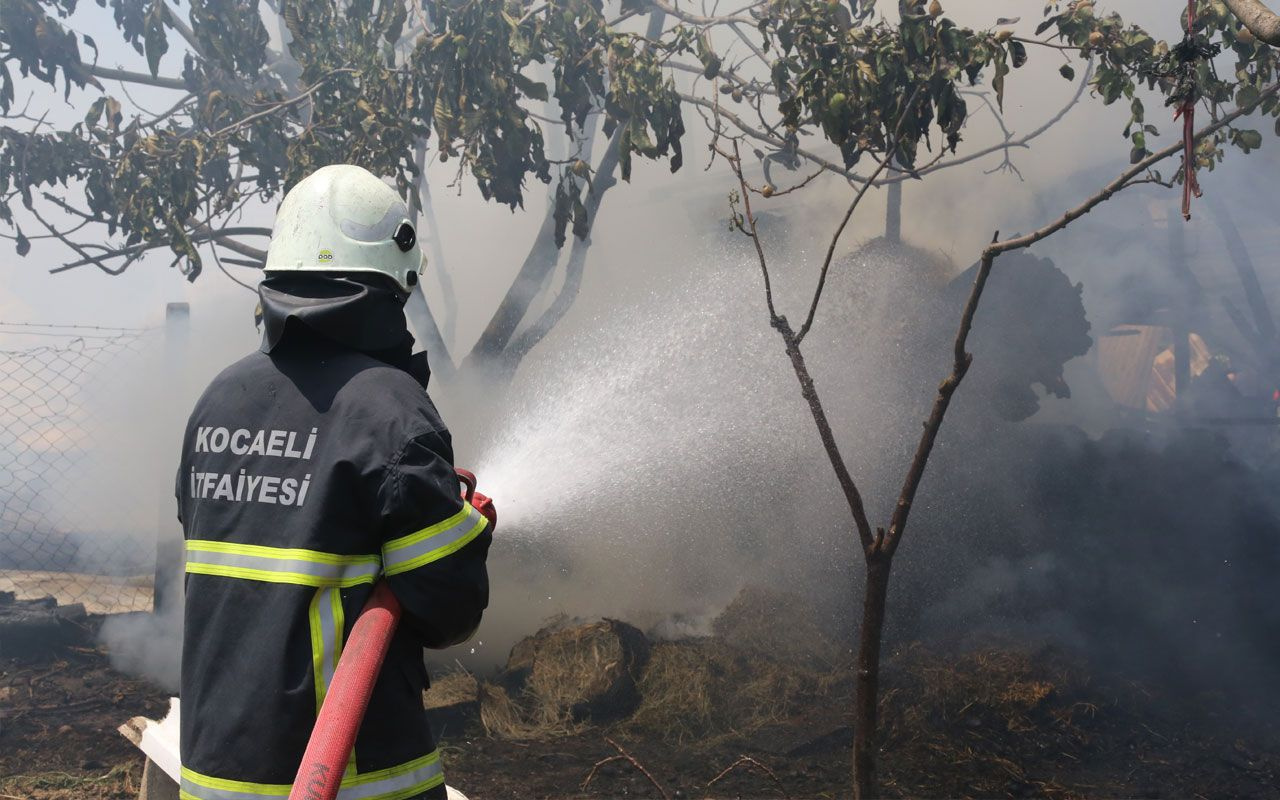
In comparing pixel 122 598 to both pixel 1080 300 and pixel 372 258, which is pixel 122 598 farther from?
pixel 1080 300

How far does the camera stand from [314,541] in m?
1.82

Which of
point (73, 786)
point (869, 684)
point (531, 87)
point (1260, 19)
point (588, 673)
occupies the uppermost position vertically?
point (531, 87)

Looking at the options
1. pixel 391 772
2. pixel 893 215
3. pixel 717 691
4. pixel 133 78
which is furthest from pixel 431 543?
pixel 133 78

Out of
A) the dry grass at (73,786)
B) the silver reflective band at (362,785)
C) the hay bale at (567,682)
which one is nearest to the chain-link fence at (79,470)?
the dry grass at (73,786)

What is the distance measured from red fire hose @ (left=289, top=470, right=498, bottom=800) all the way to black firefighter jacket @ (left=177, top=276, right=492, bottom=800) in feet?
0.21

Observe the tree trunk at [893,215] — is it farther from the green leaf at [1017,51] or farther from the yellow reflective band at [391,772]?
the yellow reflective band at [391,772]

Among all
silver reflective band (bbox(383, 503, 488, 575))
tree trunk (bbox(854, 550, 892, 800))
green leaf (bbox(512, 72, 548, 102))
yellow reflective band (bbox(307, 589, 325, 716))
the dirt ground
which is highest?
green leaf (bbox(512, 72, 548, 102))

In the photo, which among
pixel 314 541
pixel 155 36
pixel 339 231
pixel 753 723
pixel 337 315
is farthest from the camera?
pixel 155 36

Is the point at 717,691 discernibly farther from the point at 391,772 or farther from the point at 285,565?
the point at 285,565

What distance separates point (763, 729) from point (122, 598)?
17.9 ft

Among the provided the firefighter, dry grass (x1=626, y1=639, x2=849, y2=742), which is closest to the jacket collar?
the firefighter

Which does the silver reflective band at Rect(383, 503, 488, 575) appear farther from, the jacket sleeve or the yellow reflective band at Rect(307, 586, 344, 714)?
the yellow reflective band at Rect(307, 586, 344, 714)

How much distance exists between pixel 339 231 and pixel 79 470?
25.7 ft

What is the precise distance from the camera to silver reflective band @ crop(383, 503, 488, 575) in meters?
1.81
